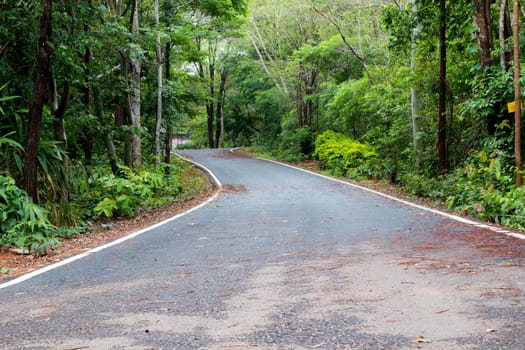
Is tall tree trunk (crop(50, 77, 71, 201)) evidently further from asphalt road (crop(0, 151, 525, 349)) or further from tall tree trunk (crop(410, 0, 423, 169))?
tall tree trunk (crop(410, 0, 423, 169))

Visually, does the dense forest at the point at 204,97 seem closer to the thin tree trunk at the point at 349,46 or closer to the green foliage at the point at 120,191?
the green foliage at the point at 120,191

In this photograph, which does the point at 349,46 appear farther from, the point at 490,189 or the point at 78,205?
the point at 78,205

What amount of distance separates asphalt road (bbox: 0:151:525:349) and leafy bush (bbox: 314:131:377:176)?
17590mm

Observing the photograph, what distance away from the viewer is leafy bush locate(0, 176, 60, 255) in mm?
8883

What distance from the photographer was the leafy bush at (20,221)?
8883 mm

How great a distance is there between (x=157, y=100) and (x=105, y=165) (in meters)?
→ 7.37

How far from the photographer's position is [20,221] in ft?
31.2

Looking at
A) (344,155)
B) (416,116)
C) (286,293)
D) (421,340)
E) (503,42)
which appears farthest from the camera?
(344,155)

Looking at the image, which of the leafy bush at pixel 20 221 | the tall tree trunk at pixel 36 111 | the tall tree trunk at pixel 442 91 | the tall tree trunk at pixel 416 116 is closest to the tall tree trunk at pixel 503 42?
the tall tree trunk at pixel 442 91

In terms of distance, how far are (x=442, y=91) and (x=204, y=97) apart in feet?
65.0

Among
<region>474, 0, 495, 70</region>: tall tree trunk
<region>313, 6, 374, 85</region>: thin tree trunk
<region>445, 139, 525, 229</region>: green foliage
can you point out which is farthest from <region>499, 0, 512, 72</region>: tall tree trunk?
<region>313, 6, 374, 85</region>: thin tree trunk

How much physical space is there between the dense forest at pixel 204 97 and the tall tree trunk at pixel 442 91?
5cm

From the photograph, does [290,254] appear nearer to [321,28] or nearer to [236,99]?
[321,28]

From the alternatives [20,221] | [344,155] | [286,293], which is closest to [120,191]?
[20,221]
